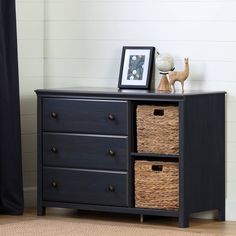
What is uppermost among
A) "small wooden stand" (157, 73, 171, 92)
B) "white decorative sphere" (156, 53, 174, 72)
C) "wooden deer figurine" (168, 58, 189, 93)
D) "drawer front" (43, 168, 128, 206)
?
"white decorative sphere" (156, 53, 174, 72)

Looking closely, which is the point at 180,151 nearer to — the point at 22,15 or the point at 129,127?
the point at 129,127

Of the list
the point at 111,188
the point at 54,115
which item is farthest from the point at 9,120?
the point at 111,188

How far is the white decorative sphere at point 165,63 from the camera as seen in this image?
546 cm

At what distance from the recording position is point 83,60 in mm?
5961

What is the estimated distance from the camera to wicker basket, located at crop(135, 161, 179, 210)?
525cm

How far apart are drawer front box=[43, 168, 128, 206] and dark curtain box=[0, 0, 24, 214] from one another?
21 centimetres

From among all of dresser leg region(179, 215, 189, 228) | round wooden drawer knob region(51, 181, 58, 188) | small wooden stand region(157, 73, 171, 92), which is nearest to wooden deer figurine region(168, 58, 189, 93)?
small wooden stand region(157, 73, 171, 92)

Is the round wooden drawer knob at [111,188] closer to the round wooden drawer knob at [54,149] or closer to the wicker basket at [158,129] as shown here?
the wicker basket at [158,129]

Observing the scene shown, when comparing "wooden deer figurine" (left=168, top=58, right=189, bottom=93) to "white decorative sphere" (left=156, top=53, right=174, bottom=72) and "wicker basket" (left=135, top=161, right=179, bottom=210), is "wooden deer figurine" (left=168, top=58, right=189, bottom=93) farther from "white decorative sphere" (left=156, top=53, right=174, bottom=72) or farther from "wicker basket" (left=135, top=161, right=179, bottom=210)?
"wicker basket" (left=135, top=161, right=179, bottom=210)

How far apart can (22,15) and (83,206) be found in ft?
4.44

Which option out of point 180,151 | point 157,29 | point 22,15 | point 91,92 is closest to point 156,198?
point 180,151

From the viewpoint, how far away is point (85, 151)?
5461 mm

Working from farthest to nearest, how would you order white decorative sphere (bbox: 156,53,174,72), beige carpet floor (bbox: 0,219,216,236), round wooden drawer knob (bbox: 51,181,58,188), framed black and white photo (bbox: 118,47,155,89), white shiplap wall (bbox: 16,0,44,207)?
1. white shiplap wall (bbox: 16,0,44,207)
2. framed black and white photo (bbox: 118,47,155,89)
3. round wooden drawer knob (bbox: 51,181,58,188)
4. white decorative sphere (bbox: 156,53,174,72)
5. beige carpet floor (bbox: 0,219,216,236)

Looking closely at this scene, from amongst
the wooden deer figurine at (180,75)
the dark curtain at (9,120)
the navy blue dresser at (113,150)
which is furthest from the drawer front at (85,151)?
the wooden deer figurine at (180,75)
